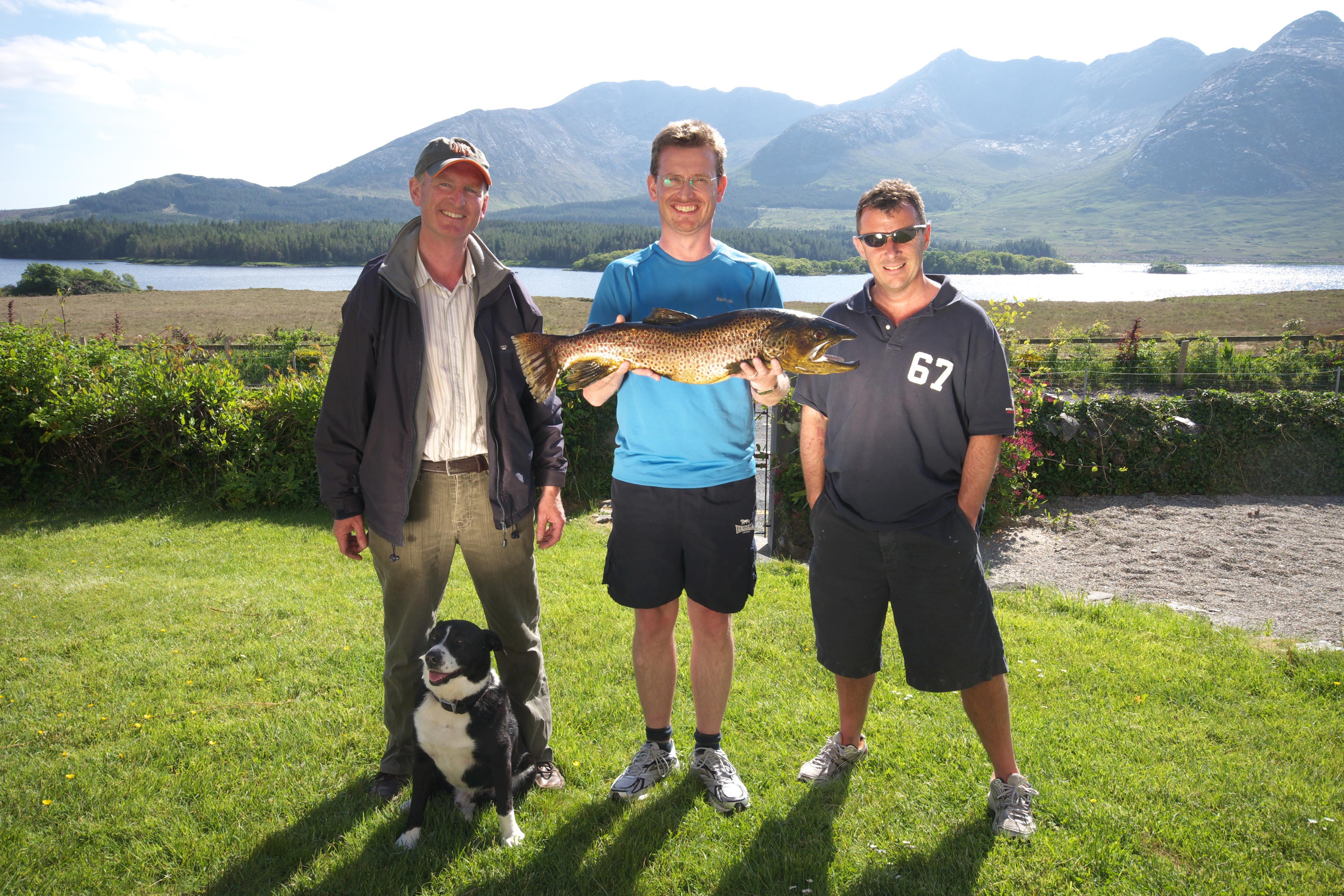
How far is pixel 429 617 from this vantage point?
3617 mm

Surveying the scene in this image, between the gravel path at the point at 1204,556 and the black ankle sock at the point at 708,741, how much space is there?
16.7ft

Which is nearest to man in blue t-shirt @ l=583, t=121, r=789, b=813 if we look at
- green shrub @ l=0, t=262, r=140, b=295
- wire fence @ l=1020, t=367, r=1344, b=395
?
wire fence @ l=1020, t=367, r=1344, b=395

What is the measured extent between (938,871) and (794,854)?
63cm

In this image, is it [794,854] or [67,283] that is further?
[67,283]

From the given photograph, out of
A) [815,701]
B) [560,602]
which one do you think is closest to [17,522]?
[560,602]

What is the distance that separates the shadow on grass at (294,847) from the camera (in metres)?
3.14

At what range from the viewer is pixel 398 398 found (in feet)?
11.0

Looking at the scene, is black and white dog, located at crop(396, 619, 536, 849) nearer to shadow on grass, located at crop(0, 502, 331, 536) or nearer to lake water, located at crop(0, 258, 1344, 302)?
shadow on grass, located at crop(0, 502, 331, 536)

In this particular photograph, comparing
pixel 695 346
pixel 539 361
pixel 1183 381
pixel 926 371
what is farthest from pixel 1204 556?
pixel 1183 381

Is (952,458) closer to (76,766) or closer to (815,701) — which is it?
(815,701)

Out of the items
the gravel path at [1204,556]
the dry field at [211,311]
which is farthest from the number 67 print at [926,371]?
the dry field at [211,311]

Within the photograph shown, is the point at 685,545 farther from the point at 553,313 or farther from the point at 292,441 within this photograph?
the point at 553,313

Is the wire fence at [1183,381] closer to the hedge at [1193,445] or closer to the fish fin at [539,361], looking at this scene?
the hedge at [1193,445]

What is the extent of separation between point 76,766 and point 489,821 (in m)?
2.42
